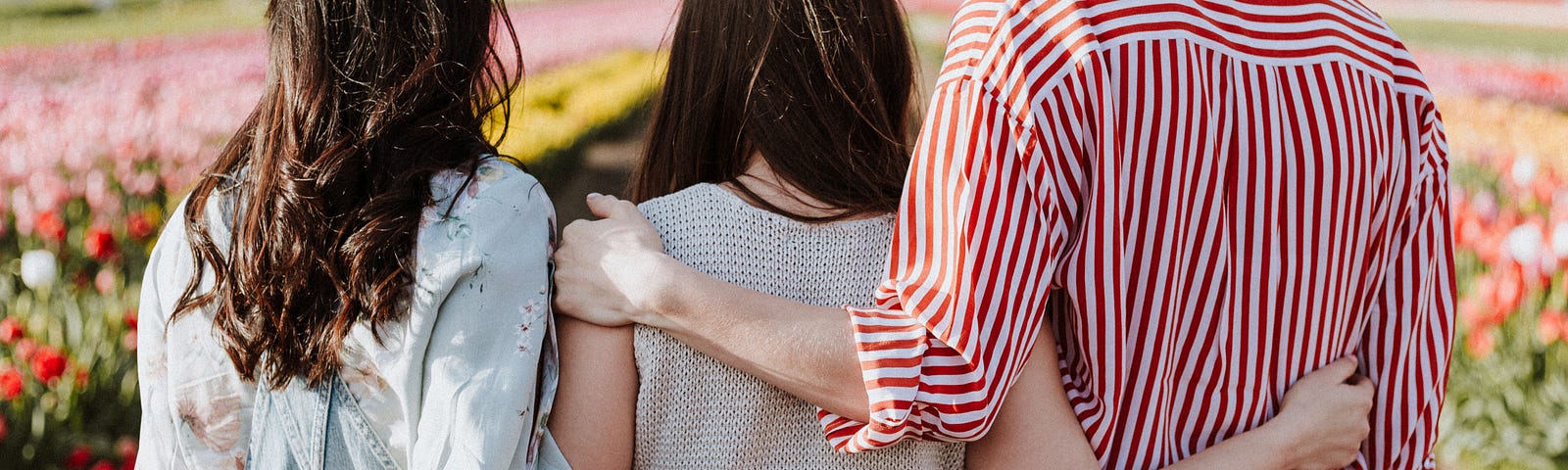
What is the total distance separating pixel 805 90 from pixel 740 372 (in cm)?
41

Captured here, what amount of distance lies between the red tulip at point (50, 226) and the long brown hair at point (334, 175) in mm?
2288

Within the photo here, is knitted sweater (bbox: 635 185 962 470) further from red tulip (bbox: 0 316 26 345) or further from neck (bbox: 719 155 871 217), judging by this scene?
red tulip (bbox: 0 316 26 345)

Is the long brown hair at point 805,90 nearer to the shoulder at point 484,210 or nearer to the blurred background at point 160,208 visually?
the blurred background at point 160,208

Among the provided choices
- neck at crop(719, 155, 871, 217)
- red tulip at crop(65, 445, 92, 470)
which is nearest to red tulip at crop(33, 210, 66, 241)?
red tulip at crop(65, 445, 92, 470)

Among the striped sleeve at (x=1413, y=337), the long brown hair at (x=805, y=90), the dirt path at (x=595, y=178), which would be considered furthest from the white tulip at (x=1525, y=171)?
the dirt path at (x=595, y=178)

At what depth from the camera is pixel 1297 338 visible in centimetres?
156

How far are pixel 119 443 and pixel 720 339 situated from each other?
225 centimetres

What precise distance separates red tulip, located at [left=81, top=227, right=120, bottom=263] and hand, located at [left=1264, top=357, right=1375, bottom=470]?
10.4 feet

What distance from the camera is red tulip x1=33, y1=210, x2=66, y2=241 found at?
3486mm

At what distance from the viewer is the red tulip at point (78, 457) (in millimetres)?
2879

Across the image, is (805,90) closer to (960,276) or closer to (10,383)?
(960,276)

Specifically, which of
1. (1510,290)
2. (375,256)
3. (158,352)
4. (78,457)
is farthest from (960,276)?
(1510,290)

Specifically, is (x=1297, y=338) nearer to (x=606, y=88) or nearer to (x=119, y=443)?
(x=119, y=443)

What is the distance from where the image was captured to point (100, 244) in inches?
133
